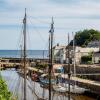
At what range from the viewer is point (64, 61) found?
120062mm

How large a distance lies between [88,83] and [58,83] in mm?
5106

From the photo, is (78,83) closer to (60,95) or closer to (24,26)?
(60,95)

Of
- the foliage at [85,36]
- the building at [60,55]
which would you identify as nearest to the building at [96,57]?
the building at [60,55]

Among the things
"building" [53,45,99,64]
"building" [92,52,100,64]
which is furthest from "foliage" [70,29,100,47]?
"building" [92,52,100,64]

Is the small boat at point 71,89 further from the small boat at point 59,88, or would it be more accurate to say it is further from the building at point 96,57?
the building at point 96,57

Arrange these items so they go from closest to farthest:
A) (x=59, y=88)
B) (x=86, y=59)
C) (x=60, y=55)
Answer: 1. (x=59, y=88)
2. (x=86, y=59)
3. (x=60, y=55)

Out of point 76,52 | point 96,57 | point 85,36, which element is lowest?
point 96,57

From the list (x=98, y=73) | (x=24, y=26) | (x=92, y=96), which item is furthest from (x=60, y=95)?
(x=24, y=26)

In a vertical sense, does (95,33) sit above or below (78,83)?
above

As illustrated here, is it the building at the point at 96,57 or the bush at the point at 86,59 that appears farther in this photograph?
the bush at the point at 86,59

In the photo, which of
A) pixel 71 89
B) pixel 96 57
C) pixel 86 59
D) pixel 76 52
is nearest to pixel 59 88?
pixel 71 89

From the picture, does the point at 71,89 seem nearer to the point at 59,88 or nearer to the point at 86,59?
the point at 59,88

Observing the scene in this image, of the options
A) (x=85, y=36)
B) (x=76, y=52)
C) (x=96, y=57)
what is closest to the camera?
(x=96, y=57)

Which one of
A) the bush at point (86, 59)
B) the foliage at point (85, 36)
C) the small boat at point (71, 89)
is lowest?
the small boat at point (71, 89)
